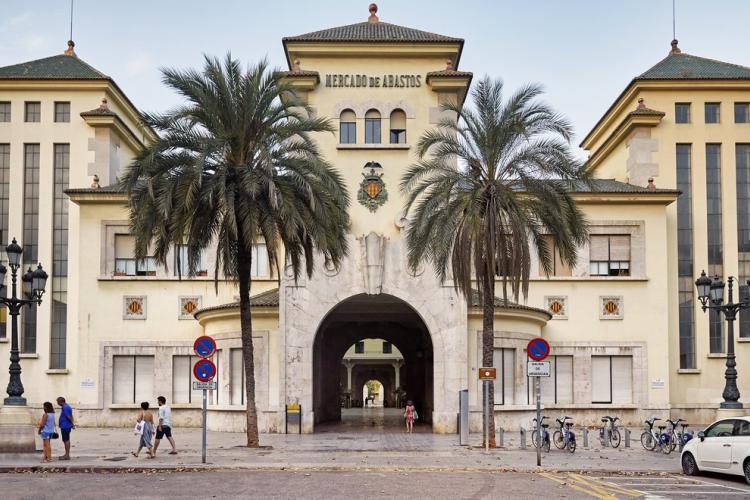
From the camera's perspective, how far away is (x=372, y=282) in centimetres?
3612

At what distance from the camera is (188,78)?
27078mm

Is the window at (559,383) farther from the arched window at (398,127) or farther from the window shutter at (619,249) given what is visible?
the arched window at (398,127)

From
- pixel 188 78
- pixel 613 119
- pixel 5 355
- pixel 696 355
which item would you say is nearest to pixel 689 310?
pixel 696 355

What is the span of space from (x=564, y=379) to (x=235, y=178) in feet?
64.2

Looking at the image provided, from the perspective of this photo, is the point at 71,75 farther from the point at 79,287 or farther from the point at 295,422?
the point at 295,422

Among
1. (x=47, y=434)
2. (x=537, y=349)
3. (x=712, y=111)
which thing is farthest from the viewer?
(x=712, y=111)

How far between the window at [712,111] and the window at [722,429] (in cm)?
2584

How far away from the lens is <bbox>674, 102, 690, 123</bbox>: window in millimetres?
45125

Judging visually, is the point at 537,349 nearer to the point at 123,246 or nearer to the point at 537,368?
the point at 537,368

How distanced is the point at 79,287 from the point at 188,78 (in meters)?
17.5

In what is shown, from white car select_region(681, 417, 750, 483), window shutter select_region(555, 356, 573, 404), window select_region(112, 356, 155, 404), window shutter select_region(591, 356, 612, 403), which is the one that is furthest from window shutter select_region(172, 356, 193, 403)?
white car select_region(681, 417, 750, 483)

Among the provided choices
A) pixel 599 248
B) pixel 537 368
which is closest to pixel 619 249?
pixel 599 248

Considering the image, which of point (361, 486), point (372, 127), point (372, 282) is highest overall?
point (372, 127)

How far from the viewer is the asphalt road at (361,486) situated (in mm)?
17803
